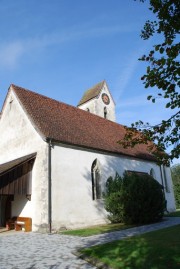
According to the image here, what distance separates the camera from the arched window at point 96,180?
61.4 ft

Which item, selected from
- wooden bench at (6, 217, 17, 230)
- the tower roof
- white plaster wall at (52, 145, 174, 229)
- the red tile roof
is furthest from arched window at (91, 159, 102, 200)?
the tower roof

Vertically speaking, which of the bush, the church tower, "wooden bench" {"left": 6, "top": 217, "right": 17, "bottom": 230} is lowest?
"wooden bench" {"left": 6, "top": 217, "right": 17, "bottom": 230}

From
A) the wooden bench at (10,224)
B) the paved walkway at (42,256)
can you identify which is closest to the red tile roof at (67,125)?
the wooden bench at (10,224)

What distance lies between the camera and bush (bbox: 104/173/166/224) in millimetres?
16359

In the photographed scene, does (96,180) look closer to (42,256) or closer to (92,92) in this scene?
(42,256)

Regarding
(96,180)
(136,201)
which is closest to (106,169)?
(96,180)

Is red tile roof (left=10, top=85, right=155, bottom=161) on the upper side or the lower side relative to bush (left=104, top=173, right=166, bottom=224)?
upper

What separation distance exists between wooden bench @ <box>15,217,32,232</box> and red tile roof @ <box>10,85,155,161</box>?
5047 millimetres

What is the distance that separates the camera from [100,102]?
121 feet

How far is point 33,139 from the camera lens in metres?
17.6

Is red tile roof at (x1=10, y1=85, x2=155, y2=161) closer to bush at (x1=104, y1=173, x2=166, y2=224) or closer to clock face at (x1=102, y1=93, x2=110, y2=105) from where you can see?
bush at (x1=104, y1=173, x2=166, y2=224)

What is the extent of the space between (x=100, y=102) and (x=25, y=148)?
790 inches

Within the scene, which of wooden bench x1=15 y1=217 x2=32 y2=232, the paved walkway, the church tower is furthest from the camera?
the church tower

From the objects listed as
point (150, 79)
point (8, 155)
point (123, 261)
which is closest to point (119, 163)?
point (8, 155)
